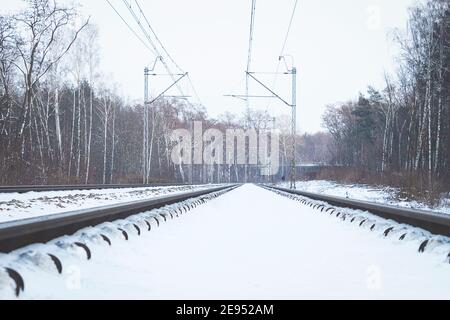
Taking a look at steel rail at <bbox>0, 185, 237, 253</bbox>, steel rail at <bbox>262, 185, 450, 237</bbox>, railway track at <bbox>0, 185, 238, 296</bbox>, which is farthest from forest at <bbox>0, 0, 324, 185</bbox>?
steel rail at <bbox>262, 185, 450, 237</bbox>

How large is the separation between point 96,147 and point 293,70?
4068 centimetres

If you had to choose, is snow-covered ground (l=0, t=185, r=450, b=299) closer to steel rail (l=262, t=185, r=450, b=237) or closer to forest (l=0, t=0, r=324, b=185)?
steel rail (l=262, t=185, r=450, b=237)

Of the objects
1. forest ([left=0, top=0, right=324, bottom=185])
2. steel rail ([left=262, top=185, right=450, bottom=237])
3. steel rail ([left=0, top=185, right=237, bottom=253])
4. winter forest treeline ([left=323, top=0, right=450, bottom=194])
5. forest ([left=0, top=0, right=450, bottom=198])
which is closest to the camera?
steel rail ([left=0, top=185, right=237, bottom=253])

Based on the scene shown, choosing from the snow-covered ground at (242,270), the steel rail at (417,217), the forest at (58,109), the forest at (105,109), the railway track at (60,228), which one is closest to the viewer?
the snow-covered ground at (242,270)

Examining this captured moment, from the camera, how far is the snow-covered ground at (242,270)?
7.57 feet

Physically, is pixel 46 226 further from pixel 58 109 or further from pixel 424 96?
pixel 58 109

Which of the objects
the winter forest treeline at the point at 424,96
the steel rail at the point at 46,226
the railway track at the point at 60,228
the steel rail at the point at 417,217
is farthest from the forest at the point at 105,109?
the steel rail at the point at 46,226

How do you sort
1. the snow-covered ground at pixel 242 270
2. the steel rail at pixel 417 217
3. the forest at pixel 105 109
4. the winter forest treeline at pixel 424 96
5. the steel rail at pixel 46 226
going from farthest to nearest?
1. the winter forest treeline at pixel 424 96
2. the forest at pixel 105 109
3. the steel rail at pixel 417 217
4. the steel rail at pixel 46 226
5. the snow-covered ground at pixel 242 270

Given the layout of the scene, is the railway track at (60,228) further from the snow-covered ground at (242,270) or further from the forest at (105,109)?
the forest at (105,109)

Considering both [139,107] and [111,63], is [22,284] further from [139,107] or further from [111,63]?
[139,107]

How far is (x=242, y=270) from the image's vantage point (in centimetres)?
297

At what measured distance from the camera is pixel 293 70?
2353cm

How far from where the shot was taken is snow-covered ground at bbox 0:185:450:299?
2.31 meters
